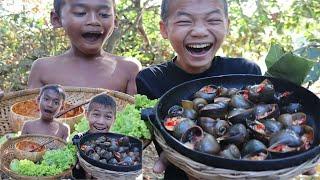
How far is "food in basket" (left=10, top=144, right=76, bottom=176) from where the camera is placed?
1534 mm

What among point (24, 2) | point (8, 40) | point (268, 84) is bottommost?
point (8, 40)

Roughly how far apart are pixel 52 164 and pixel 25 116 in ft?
2.72

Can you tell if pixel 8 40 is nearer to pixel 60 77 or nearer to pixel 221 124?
pixel 60 77

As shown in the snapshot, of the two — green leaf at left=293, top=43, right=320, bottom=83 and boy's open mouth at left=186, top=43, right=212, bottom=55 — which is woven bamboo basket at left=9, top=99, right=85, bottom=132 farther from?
green leaf at left=293, top=43, right=320, bottom=83

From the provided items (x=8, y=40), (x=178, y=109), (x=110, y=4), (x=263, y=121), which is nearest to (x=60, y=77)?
(x=110, y=4)

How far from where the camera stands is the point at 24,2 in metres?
5.07

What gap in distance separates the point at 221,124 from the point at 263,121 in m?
0.11

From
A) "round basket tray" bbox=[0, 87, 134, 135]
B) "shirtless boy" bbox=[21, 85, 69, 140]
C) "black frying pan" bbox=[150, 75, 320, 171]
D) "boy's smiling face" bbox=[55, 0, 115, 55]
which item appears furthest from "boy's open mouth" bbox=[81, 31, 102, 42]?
"black frying pan" bbox=[150, 75, 320, 171]

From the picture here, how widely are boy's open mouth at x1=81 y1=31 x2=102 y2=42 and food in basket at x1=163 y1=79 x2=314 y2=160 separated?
1087mm

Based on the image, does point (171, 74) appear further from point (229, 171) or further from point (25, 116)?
point (25, 116)

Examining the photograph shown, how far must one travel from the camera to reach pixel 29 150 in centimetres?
178

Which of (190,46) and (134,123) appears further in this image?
(190,46)

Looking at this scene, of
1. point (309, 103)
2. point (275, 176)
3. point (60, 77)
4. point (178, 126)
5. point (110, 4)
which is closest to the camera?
point (275, 176)

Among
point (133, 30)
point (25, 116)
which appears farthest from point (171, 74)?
point (133, 30)
